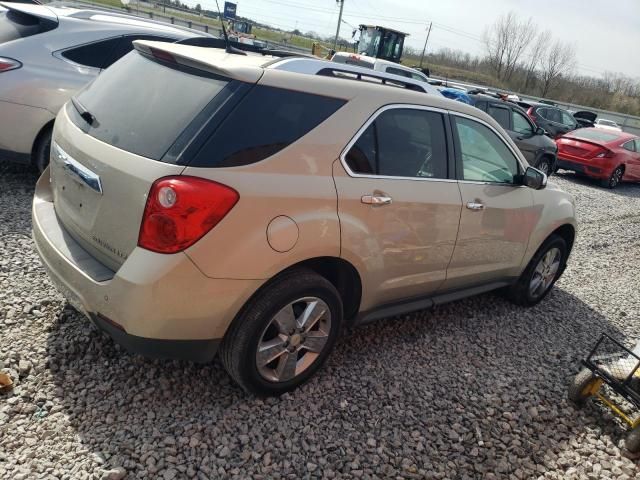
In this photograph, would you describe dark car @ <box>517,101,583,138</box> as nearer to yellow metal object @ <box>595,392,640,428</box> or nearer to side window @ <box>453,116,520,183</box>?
side window @ <box>453,116,520,183</box>

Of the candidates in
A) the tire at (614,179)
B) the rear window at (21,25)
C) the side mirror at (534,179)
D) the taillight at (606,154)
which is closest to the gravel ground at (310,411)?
the side mirror at (534,179)

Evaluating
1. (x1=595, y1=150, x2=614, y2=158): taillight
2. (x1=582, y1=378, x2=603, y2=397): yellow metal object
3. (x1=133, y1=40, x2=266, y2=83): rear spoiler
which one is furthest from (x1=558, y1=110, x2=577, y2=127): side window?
(x1=133, y1=40, x2=266, y2=83): rear spoiler

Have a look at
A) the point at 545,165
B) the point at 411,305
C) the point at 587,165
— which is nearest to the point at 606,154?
the point at 587,165

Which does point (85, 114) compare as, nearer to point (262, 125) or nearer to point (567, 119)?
point (262, 125)

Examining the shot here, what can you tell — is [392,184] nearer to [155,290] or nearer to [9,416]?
[155,290]

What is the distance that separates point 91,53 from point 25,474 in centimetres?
425

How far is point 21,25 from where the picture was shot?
498 cm

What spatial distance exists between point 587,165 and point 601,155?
1.37ft

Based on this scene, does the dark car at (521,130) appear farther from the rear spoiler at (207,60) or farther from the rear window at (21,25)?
the rear spoiler at (207,60)

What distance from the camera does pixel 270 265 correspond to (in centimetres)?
253

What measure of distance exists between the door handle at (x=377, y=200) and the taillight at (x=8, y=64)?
3778 millimetres

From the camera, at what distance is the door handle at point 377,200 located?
2.89m

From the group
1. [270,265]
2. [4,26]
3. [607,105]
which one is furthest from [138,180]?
[607,105]

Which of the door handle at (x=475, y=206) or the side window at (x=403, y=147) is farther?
the door handle at (x=475, y=206)
